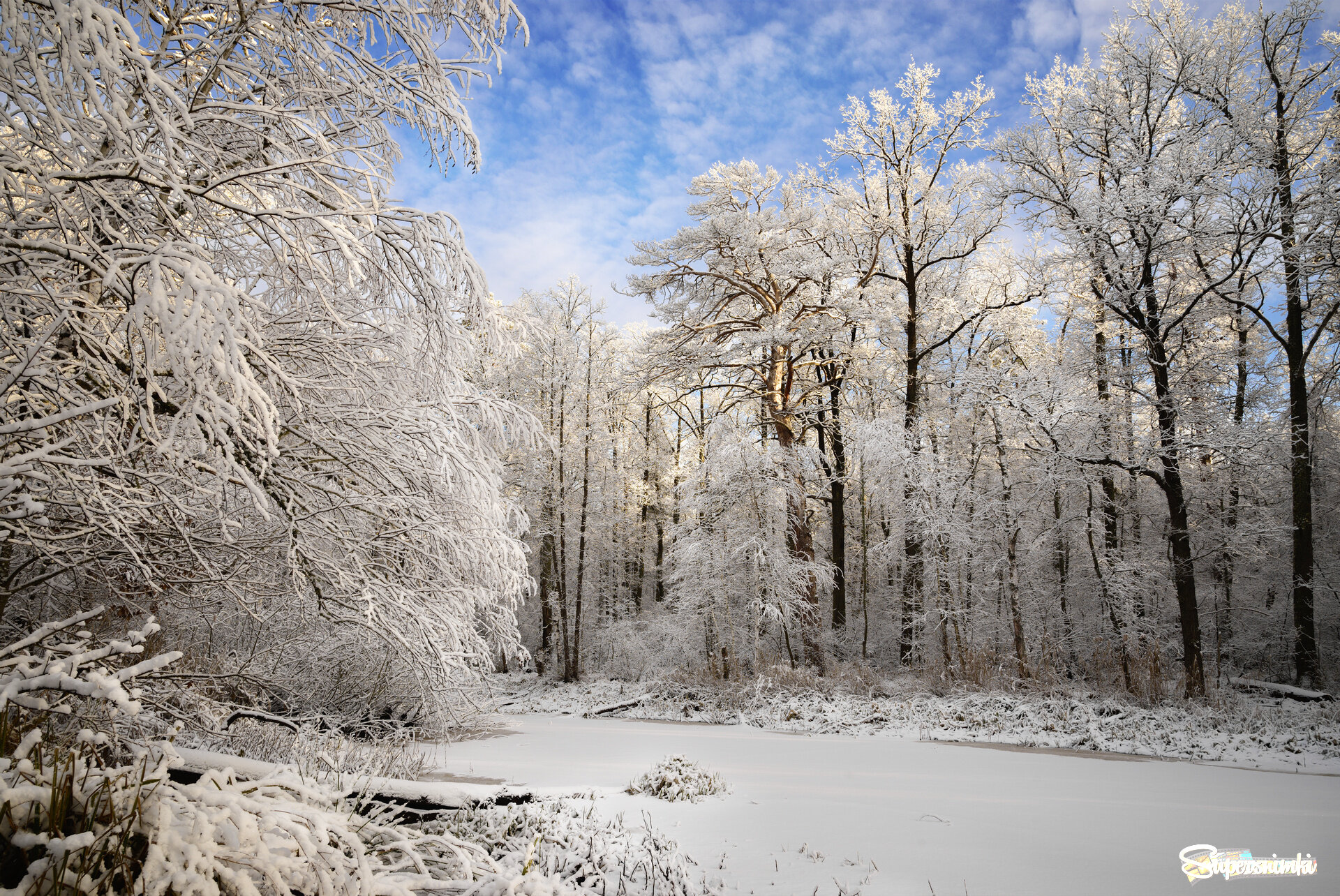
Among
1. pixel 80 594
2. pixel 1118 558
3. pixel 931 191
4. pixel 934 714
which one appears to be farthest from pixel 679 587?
pixel 80 594

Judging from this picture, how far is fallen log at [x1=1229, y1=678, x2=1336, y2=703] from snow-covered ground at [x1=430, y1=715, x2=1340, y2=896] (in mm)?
5328

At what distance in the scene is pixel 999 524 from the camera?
1405cm

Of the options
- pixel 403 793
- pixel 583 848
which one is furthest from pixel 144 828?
pixel 583 848

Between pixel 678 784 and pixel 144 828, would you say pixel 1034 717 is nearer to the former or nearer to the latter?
pixel 678 784

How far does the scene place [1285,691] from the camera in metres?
10.6

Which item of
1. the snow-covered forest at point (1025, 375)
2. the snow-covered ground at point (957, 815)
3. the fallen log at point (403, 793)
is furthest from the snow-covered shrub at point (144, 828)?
the snow-covered forest at point (1025, 375)

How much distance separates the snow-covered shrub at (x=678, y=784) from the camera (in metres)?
5.13

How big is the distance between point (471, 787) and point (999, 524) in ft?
42.4

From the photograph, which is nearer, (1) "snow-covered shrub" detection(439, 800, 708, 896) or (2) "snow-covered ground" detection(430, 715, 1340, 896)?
(1) "snow-covered shrub" detection(439, 800, 708, 896)

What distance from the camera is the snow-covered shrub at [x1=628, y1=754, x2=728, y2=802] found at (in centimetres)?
513

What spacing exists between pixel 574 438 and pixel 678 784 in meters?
15.0

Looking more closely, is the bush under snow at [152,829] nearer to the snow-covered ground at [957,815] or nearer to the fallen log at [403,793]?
the fallen log at [403,793]

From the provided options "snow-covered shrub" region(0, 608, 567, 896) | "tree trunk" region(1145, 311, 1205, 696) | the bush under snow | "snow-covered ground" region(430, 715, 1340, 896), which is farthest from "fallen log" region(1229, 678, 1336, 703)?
"snow-covered shrub" region(0, 608, 567, 896)

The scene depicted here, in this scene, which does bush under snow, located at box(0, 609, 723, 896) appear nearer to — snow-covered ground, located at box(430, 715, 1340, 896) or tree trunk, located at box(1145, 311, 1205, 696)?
snow-covered ground, located at box(430, 715, 1340, 896)
